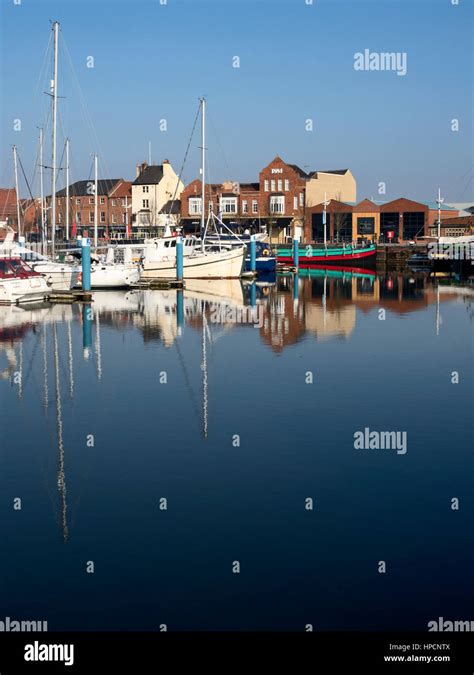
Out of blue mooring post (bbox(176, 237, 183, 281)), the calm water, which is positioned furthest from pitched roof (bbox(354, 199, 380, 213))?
the calm water

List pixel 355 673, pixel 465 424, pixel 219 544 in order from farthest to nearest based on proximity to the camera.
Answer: pixel 465 424 < pixel 219 544 < pixel 355 673

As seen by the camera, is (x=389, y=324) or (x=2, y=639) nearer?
(x=2, y=639)

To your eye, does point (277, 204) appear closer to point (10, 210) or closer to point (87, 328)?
point (10, 210)

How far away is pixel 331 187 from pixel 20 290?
283 feet

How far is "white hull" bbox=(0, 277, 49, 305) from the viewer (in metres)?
43.6

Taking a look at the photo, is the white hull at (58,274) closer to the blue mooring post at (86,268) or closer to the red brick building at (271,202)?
the blue mooring post at (86,268)

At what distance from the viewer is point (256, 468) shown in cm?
1547

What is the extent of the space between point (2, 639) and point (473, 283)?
61205mm

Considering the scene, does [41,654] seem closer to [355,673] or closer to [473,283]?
[355,673]

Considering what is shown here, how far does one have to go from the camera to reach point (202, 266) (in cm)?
6444

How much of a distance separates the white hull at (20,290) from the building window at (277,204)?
7522 centimetres

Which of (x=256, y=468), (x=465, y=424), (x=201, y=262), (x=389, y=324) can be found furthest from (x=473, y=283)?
(x=256, y=468)

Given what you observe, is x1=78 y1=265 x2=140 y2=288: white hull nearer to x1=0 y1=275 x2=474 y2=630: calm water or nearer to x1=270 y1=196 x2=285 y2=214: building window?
x1=0 y1=275 x2=474 y2=630: calm water

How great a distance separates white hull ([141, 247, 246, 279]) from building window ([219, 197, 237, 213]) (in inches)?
2167
